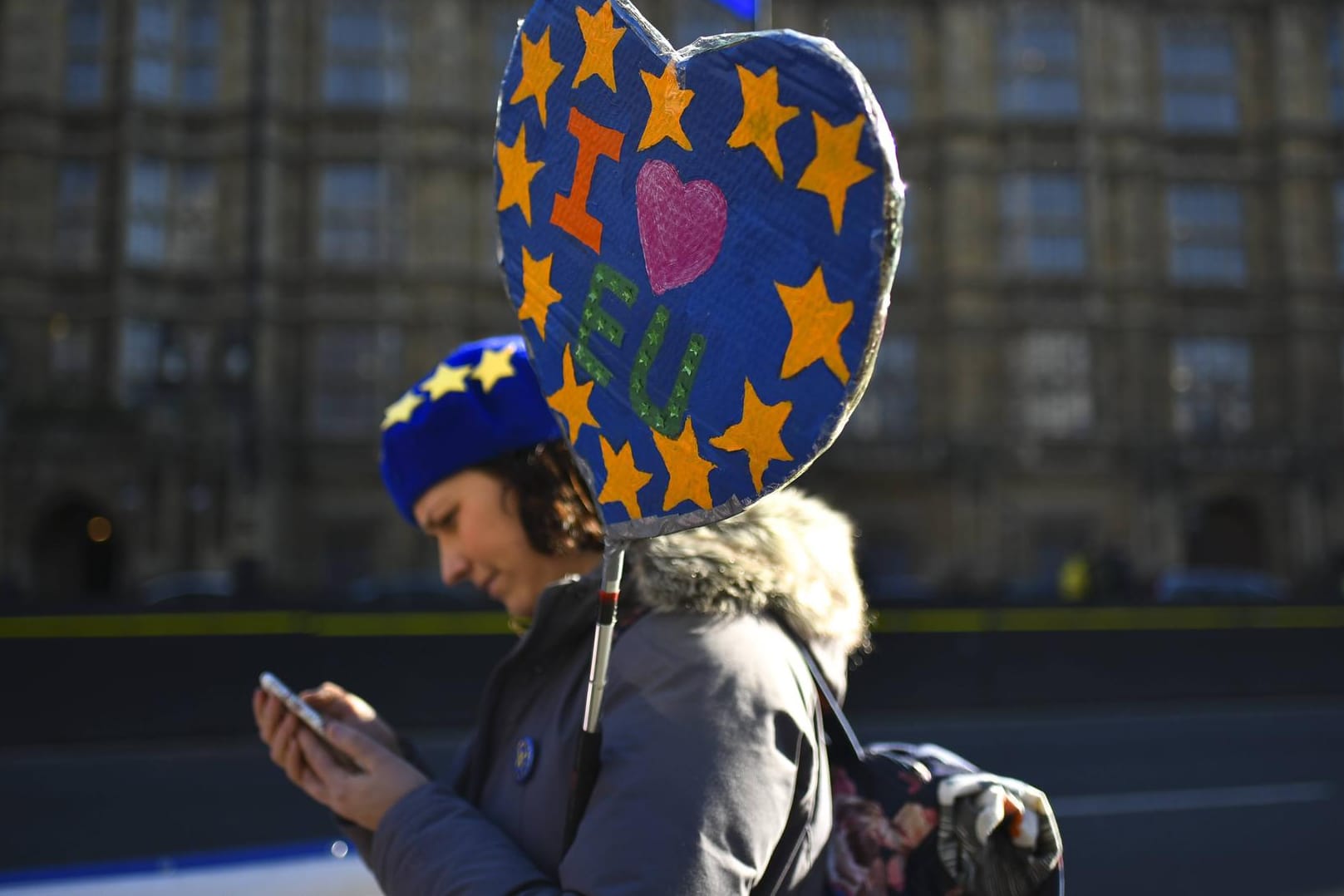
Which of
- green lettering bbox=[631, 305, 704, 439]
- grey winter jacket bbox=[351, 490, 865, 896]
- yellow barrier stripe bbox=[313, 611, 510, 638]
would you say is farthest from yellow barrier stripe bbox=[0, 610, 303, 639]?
green lettering bbox=[631, 305, 704, 439]

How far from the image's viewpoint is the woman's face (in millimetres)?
1865

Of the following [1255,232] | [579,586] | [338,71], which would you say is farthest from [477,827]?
[1255,232]

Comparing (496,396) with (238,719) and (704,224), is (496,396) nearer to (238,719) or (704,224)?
(704,224)

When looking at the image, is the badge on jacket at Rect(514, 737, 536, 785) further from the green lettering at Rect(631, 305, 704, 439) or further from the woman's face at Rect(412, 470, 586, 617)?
the green lettering at Rect(631, 305, 704, 439)

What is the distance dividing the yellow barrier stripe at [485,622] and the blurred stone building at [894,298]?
12051 millimetres

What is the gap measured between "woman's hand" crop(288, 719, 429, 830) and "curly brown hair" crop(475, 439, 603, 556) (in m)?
0.40

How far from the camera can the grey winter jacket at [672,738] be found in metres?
1.24

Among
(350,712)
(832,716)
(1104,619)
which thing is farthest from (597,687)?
(1104,619)

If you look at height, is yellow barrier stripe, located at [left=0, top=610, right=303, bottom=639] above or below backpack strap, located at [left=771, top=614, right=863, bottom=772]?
below

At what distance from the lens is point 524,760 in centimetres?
148

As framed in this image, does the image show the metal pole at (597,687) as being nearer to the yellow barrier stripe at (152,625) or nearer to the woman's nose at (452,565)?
the woman's nose at (452,565)

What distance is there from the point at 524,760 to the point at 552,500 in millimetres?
476

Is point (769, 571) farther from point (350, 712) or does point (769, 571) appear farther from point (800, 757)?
point (350, 712)

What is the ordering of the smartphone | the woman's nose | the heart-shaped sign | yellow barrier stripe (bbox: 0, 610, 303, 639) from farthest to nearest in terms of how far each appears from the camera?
yellow barrier stripe (bbox: 0, 610, 303, 639) → the woman's nose → the smartphone → the heart-shaped sign
